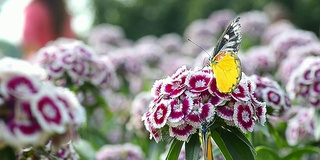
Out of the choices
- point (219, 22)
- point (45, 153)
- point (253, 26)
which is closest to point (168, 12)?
point (219, 22)

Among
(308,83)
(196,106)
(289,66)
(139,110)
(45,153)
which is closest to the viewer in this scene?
(45,153)

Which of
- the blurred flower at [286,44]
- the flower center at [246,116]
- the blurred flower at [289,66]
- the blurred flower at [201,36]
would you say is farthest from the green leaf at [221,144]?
the blurred flower at [201,36]

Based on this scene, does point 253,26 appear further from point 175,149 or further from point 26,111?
point 26,111

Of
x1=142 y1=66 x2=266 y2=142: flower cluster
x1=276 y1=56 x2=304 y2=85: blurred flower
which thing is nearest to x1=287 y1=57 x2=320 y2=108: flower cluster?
x1=276 y1=56 x2=304 y2=85: blurred flower

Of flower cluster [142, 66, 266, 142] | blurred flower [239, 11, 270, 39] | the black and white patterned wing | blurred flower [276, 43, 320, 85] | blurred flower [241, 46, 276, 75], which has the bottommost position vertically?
flower cluster [142, 66, 266, 142]

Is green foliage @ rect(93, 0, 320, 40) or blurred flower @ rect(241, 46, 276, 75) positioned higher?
green foliage @ rect(93, 0, 320, 40)

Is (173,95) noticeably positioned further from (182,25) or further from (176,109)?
(182,25)

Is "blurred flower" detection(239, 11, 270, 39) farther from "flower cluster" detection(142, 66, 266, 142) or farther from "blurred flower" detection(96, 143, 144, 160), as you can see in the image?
"flower cluster" detection(142, 66, 266, 142)

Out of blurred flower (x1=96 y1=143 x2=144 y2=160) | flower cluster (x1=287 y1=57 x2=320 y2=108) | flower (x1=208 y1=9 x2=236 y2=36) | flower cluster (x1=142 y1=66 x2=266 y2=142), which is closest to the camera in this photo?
flower cluster (x1=142 y1=66 x2=266 y2=142)

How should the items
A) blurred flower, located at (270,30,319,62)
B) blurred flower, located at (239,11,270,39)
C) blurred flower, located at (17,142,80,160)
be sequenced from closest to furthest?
blurred flower, located at (17,142,80,160)
blurred flower, located at (270,30,319,62)
blurred flower, located at (239,11,270,39)
